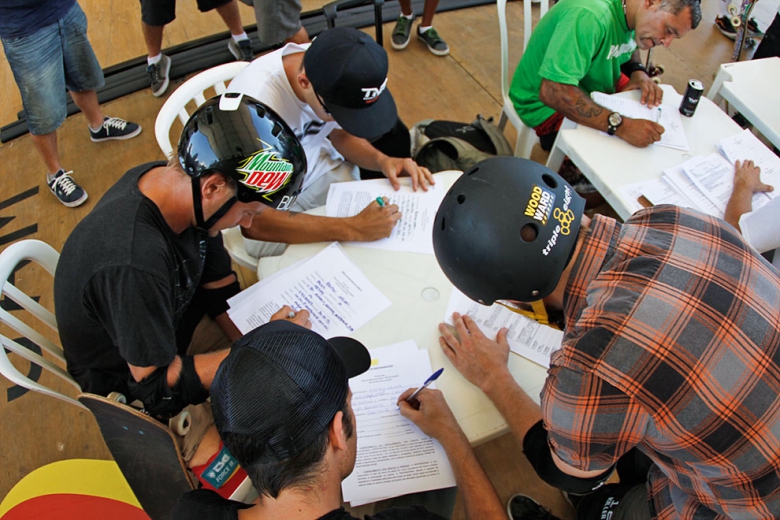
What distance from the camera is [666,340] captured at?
0.85 m

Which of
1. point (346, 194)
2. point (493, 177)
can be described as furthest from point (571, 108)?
point (493, 177)

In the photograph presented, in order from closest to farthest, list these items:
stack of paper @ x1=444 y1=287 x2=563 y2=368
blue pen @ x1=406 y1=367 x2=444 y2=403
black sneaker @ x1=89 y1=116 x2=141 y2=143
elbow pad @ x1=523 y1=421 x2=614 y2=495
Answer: elbow pad @ x1=523 y1=421 x2=614 y2=495 → blue pen @ x1=406 y1=367 x2=444 y2=403 → stack of paper @ x1=444 y1=287 x2=563 y2=368 → black sneaker @ x1=89 y1=116 x2=141 y2=143

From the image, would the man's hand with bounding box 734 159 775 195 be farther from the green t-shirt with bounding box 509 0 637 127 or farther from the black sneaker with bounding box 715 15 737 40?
the black sneaker with bounding box 715 15 737 40

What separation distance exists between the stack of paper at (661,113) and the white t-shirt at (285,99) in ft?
4.15

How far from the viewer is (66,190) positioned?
9.09 feet

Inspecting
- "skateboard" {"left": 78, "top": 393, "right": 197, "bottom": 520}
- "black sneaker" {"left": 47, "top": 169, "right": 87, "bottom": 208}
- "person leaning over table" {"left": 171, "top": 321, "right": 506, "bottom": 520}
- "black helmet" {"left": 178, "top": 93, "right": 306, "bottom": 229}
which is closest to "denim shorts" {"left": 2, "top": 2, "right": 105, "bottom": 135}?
"black sneaker" {"left": 47, "top": 169, "right": 87, "bottom": 208}

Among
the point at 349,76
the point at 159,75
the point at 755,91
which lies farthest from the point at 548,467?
the point at 159,75

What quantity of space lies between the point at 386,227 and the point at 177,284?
0.68 meters

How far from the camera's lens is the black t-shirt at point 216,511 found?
906 mm

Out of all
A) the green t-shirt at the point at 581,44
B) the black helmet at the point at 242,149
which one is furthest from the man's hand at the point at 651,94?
the black helmet at the point at 242,149

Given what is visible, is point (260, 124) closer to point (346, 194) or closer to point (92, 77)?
point (346, 194)

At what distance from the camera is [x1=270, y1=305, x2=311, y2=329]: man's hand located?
4.47 feet

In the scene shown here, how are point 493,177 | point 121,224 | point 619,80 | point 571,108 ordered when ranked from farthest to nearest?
point 619,80
point 571,108
point 121,224
point 493,177

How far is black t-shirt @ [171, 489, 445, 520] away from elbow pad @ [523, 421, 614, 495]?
33 cm
